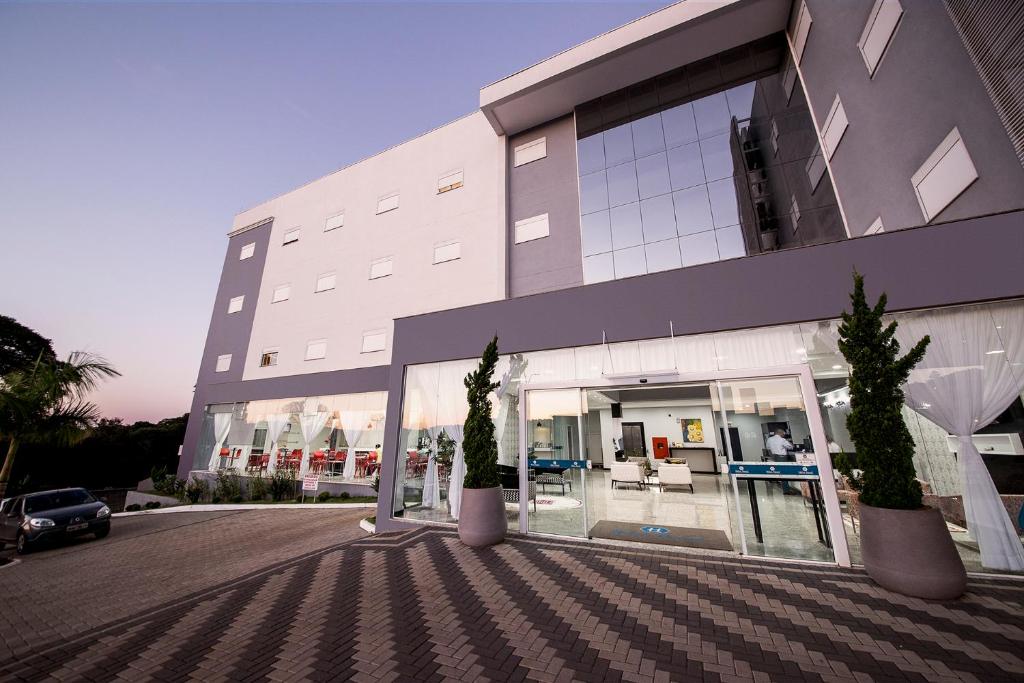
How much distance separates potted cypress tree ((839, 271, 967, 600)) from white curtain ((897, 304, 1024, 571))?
1144 millimetres

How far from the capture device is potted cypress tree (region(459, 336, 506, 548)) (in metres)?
6.32

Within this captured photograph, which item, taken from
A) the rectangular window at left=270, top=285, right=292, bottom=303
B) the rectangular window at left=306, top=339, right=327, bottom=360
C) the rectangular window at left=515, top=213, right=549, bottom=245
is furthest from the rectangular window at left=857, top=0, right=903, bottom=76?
the rectangular window at left=270, top=285, right=292, bottom=303

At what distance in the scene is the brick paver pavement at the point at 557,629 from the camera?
294 centimetres

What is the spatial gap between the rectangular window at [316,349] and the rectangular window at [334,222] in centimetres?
559

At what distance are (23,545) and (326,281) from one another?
453 inches

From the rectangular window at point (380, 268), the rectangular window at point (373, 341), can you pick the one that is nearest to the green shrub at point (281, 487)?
the rectangular window at point (373, 341)

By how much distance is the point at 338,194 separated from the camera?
17656 millimetres

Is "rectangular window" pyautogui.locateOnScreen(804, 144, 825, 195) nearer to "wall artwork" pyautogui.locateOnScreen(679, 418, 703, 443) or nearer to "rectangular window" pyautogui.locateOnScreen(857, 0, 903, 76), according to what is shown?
"rectangular window" pyautogui.locateOnScreen(857, 0, 903, 76)

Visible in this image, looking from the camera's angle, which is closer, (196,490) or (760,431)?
(760,431)

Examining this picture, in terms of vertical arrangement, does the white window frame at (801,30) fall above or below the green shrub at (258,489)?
above

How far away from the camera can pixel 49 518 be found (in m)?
8.28

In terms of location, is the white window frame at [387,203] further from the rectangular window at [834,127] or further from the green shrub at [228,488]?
the rectangular window at [834,127]

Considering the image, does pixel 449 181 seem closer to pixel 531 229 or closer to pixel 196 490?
pixel 531 229

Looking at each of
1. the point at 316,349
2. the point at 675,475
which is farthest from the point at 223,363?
the point at 675,475
